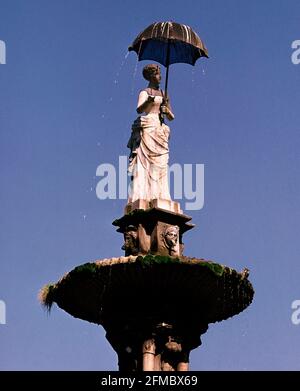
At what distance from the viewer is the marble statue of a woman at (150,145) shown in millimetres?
26234

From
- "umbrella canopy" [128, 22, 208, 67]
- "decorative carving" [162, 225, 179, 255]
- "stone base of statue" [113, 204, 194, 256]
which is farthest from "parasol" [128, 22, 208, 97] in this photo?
"decorative carving" [162, 225, 179, 255]

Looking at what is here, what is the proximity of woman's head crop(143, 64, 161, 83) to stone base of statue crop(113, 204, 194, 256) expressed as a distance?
3.36 metres

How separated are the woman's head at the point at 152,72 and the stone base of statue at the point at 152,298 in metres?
5.55

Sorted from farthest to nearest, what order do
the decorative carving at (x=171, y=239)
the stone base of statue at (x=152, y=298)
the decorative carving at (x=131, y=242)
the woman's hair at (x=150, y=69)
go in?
the woman's hair at (x=150, y=69) < the decorative carving at (x=131, y=242) < the decorative carving at (x=171, y=239) < the stone base of statue at (x=152, y=298)

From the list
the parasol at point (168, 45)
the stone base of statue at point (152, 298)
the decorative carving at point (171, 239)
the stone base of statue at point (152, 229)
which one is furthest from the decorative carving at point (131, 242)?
the parasol at point (168, 45)

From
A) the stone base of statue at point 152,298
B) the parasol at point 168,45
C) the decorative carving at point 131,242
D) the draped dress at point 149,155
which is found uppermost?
the parasol at point 168,45

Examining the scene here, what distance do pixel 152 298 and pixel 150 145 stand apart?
13.5ft

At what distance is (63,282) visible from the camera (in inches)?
953

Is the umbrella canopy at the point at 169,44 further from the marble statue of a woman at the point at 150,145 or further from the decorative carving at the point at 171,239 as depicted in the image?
the decorative carving at the point at 171,239

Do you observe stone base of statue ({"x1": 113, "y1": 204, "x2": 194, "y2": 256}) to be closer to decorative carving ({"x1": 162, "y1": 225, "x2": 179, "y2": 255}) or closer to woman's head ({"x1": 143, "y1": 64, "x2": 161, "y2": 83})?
decorative carving ({"x1": 162, "y1": 225, "x2": 179, "y2": 255})

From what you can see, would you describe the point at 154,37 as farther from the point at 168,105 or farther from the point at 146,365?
the point at 146,365

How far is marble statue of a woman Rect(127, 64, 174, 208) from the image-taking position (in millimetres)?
26234

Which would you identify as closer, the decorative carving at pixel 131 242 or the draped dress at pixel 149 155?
the decorative carving at pixel 131 242
